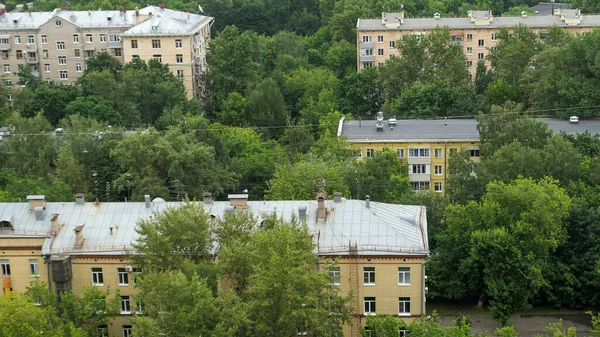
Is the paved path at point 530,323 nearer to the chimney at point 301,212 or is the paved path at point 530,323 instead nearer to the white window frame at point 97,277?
the chimney at point 301,212

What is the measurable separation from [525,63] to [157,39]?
34.5 metres

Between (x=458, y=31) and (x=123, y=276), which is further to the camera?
(x=458, y=31)

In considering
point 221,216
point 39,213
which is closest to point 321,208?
point 221,216

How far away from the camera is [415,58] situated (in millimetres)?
83250

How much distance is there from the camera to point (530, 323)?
48.5 metres

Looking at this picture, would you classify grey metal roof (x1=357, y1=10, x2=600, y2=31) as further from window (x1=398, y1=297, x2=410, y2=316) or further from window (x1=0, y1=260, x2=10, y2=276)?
window (x1=0, y1=260, x2=10, y2=276)

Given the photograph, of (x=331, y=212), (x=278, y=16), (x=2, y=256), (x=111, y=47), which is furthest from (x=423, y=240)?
(x=278, y=16)

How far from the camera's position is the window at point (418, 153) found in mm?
64812

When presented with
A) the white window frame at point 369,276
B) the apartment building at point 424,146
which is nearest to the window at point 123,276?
the white window frame at point 369,276

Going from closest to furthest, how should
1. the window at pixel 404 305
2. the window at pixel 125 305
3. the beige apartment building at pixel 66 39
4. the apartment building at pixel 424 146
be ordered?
the window at pixel 404 305, the window at pixel 125 305, the apartment building at pixel 424 146, the beige apartment building at pixel 66 39

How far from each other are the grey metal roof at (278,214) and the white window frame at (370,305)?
89.0 inches

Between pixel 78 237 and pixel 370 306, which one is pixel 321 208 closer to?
pixel 370 306

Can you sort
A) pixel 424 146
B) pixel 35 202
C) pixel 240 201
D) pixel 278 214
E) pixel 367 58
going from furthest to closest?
1. pixel 367 58
2. pixel 424 146
3. pixel 35 202
4. pixel 278 214
5. pixel 240 201

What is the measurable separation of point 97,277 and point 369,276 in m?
12.6
